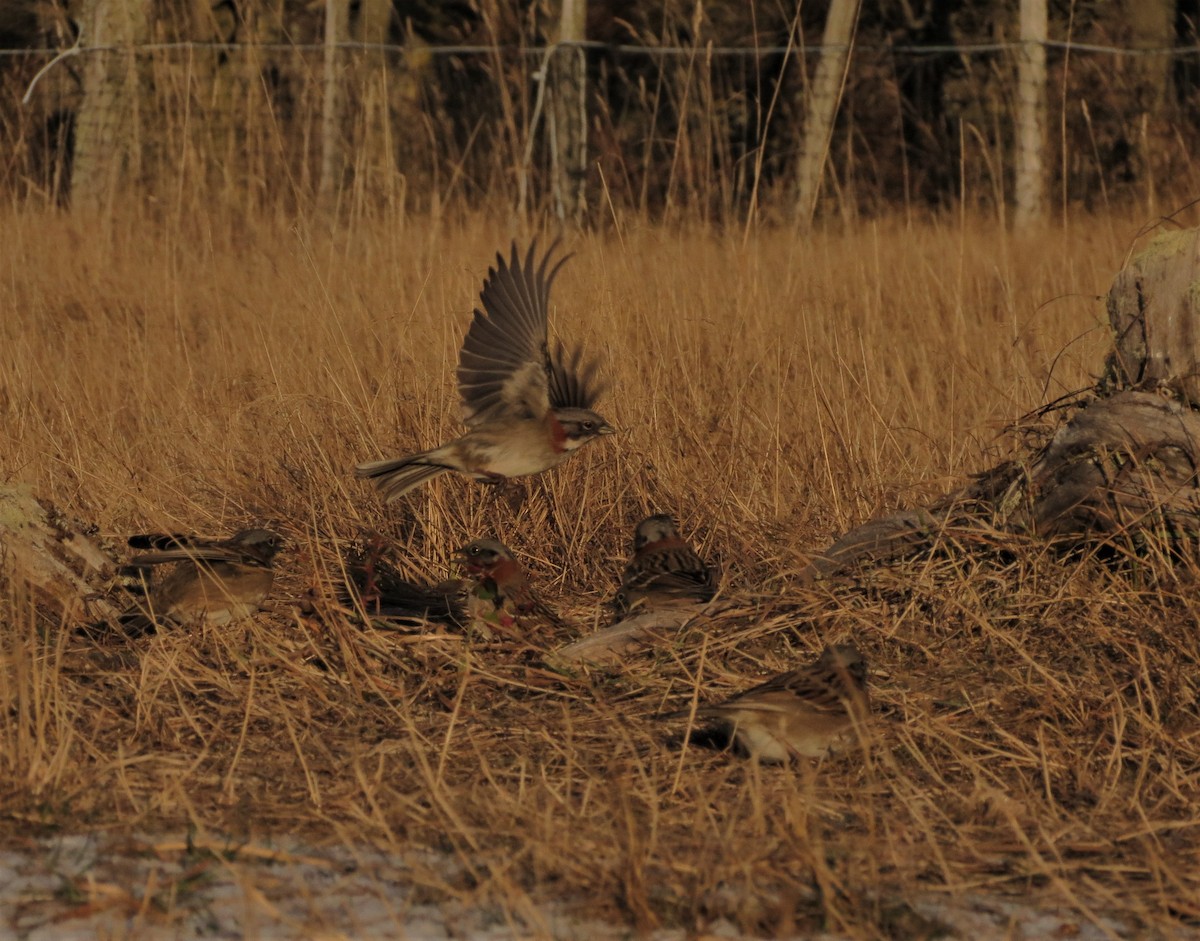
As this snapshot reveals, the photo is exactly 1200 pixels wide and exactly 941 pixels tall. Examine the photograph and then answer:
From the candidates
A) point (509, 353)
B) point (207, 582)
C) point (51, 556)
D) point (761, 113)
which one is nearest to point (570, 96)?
point (761, 113)

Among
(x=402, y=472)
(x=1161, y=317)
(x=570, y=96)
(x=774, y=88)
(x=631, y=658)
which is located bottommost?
(x=631, y=658)

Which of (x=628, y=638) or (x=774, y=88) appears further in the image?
(x=774, y=88)

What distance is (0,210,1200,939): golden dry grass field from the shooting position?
317cm

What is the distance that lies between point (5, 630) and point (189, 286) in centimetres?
489

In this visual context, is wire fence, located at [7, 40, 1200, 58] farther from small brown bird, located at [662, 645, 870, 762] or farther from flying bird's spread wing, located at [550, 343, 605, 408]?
small brown bird, located at [662, 645, 870, 762]

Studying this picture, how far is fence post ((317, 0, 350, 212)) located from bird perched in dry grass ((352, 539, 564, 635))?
17.7 ft

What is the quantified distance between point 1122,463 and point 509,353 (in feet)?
5.88

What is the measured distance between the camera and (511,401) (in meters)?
5.00

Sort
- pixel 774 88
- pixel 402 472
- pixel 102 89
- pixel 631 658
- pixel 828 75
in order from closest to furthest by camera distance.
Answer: pixel 631 658 → pixel 402 472 → pixel 102 89 → pixel 828 75 → pixel 774 88

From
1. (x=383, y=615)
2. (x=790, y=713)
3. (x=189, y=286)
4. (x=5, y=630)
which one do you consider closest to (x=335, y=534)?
(x=383, y=615)

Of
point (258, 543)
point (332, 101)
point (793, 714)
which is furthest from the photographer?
point (332, 101)

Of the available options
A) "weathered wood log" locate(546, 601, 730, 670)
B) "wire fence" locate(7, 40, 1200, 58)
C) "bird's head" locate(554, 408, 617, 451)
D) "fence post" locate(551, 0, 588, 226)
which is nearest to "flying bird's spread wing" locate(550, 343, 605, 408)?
"bird's head" locate(554, 408, 617, 451)

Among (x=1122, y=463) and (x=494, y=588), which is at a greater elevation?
(x=1122, y=463)

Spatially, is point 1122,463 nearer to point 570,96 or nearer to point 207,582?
point 207,582
